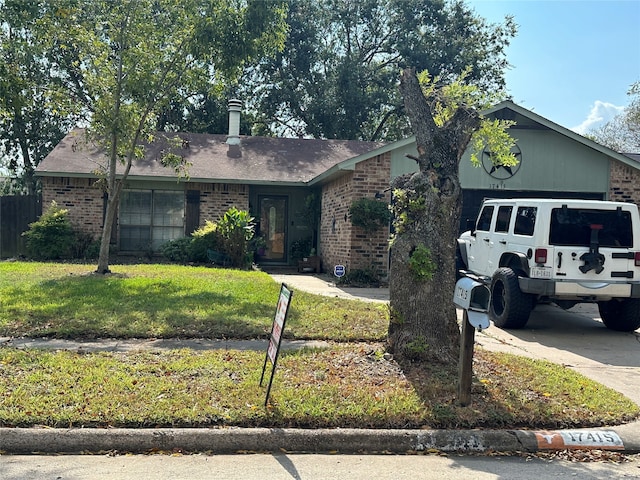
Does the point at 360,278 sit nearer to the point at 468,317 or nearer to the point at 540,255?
the point at 540,255

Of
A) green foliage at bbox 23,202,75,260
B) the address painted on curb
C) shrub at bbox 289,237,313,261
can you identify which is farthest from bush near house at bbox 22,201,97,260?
the address painted on curb

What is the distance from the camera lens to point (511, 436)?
15.2 ft

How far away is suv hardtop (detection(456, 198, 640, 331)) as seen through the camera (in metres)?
8.55

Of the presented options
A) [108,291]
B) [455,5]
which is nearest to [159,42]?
[108,291]

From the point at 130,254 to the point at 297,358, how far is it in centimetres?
1202

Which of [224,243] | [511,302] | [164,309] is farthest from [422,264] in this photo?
[224,243]

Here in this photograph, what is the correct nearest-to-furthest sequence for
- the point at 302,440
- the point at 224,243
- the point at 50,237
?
1. the point at 302,440
2. the point at 224,243
3. the point at 50,237

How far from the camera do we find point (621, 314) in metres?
9.23

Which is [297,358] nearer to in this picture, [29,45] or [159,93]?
[159,93]

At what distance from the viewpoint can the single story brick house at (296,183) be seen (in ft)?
45.7

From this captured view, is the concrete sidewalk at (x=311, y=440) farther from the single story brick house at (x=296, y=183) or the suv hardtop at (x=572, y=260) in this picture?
the single story brick house at (x=296, y=183)

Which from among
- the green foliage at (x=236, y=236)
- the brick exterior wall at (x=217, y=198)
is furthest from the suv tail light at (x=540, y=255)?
the brick exterior wall at (x=217, y=198)

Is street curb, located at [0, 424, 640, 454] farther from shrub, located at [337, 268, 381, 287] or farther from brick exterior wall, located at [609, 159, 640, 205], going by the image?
brick exterior wall, located at [609, 159, 640, 205]

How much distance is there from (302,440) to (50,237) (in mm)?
13658
